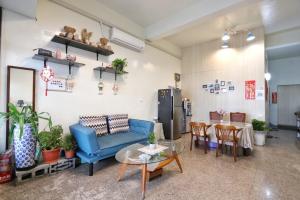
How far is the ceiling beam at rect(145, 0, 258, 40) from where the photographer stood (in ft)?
10.8

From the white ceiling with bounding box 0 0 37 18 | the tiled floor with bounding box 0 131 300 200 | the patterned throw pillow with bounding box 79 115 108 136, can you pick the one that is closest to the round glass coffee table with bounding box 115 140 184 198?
the tiled floor with bounding box 0 131 300 200

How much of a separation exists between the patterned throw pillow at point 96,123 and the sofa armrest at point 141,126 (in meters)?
0.72

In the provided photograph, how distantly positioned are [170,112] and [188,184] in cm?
288

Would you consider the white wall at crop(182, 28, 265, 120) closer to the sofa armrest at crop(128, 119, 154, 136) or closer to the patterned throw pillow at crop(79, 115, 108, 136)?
the sofa armrest at crop(128, 119, 154, 136)

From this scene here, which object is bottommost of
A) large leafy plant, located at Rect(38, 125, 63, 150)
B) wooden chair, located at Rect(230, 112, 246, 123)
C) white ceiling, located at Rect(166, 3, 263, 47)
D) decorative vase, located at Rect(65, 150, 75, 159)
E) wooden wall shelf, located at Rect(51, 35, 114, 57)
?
decorative vase, located at Rect(65, 150, 75, 159)

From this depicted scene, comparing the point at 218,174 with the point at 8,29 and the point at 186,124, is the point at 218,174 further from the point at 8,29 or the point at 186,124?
the point at 8,29

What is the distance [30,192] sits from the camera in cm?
214

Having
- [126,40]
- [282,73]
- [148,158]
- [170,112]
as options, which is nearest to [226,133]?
[170,112]

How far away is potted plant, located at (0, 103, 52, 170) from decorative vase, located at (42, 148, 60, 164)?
18cm

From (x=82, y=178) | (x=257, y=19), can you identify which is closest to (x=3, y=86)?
(x=82, y=178)

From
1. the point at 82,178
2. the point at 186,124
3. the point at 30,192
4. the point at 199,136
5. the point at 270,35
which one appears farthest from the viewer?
the point at 186,124

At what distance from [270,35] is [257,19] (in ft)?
4.70

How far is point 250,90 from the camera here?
5105mm

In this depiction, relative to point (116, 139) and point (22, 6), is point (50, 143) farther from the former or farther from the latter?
point (22, 6)
